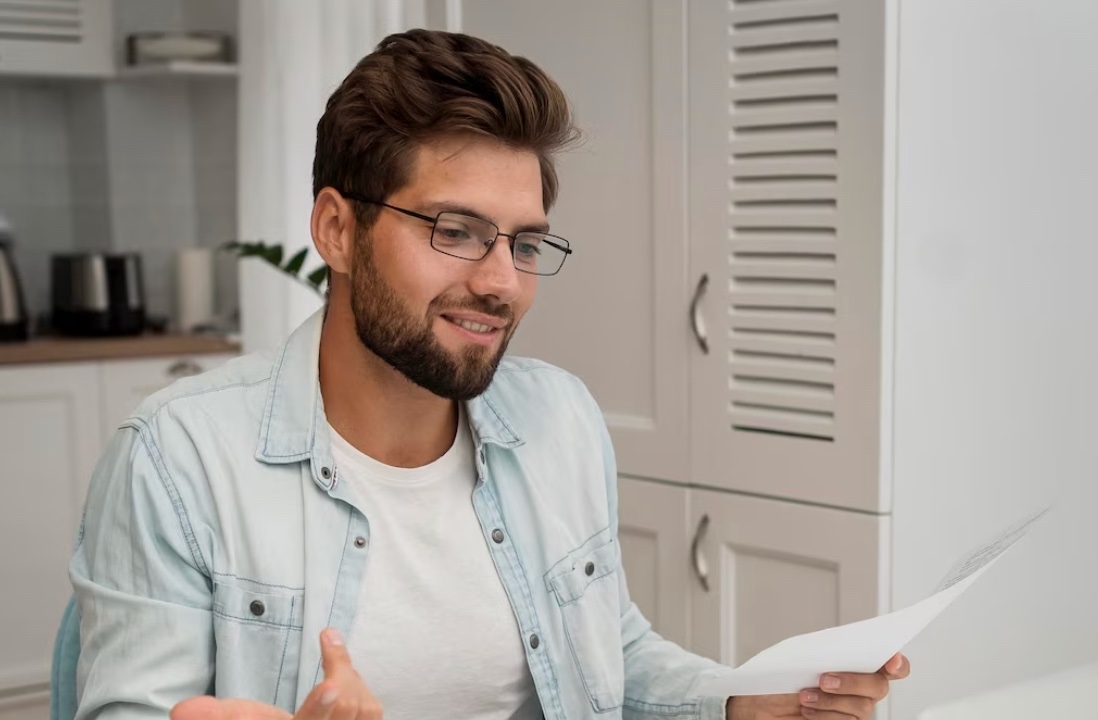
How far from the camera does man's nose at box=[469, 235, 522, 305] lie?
141 centimetres

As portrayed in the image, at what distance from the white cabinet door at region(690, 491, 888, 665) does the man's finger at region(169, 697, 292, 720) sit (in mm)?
1257

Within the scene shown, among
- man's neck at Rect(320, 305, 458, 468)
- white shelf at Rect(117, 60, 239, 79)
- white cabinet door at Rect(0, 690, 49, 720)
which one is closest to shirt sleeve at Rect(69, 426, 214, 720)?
man's neck at Rect(320, 305, 458, 468)

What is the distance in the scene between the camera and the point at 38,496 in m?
3.46

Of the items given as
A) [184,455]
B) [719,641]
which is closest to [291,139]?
[719,641]

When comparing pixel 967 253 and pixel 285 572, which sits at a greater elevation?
pixel 967 253

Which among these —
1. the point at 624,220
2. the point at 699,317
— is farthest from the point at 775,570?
the point at 624,220

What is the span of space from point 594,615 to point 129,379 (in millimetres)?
2299

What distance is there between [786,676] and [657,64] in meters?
1.30

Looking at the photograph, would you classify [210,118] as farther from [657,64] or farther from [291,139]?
[657,64]

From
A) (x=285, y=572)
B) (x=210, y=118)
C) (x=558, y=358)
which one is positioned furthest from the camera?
(x=210, y=118)

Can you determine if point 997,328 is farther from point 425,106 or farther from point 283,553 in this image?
point 283,553

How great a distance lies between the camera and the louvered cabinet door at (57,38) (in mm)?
3738

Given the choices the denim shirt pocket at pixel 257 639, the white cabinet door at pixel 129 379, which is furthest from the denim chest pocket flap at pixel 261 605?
the white cabinet door at pixel 129 379

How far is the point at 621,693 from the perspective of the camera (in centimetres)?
156
